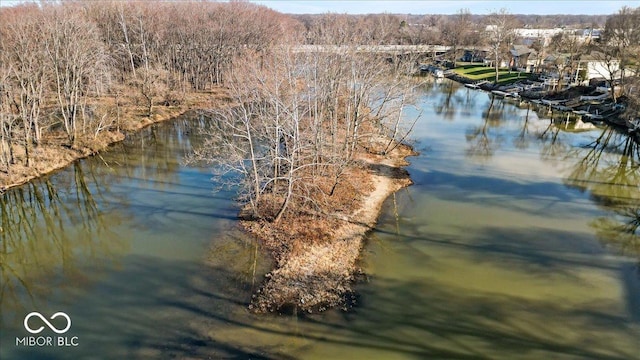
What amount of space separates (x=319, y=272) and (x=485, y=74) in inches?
2746

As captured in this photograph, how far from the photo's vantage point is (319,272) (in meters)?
17.1

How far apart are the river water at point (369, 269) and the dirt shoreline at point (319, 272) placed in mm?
593

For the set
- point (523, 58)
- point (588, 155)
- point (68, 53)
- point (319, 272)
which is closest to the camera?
point (319, 272)

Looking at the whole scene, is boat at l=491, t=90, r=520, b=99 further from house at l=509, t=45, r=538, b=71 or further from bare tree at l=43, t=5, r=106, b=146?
bare tree at l=43, t=5, r=106, b=146

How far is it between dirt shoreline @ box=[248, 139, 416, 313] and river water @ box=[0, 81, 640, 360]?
593 millimetres

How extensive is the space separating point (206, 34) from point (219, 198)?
118 ft

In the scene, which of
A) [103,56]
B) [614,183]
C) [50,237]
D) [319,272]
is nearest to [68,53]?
[103,56]

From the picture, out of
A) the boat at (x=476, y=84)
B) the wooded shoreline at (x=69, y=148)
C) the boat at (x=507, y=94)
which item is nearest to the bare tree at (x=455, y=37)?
the boat at (x=476, y=84)

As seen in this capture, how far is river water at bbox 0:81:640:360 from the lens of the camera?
1362cm

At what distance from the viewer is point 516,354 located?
43.3 feet

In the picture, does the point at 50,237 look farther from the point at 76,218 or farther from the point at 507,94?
the point at 507,94

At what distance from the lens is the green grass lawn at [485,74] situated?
2672 inches

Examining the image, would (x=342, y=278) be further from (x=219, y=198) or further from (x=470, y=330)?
(x=219, y=198)
